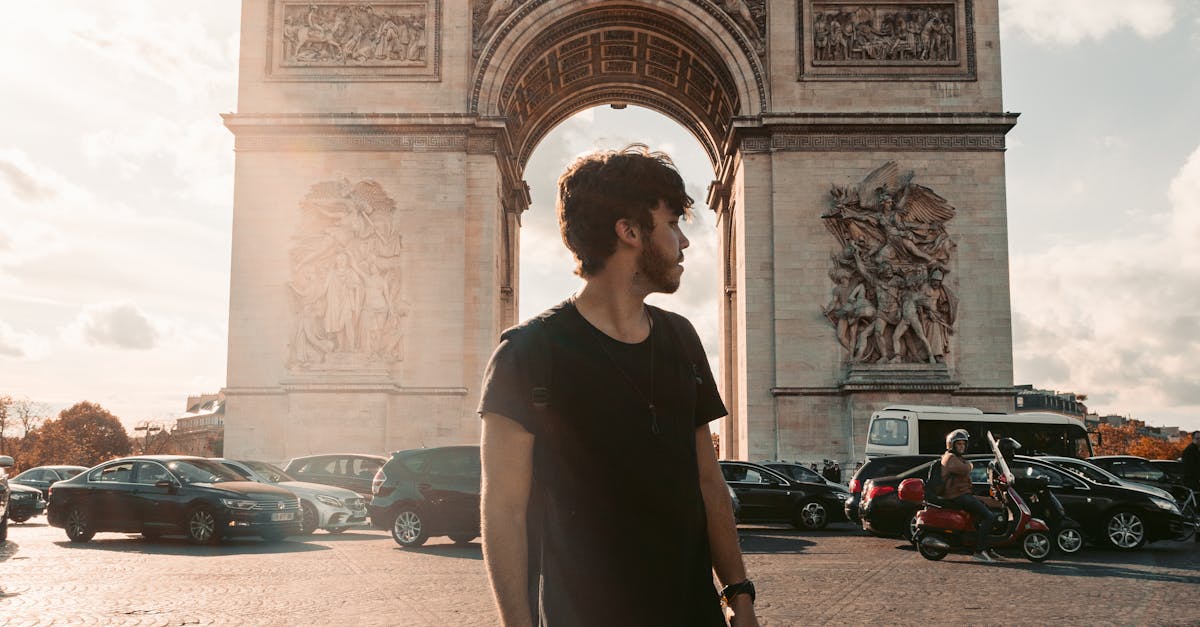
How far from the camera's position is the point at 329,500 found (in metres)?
19.5

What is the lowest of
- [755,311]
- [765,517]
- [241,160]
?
[765,517]

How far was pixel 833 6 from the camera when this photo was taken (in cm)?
2998

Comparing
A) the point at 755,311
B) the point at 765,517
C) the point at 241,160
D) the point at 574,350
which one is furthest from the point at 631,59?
the point at 574,350

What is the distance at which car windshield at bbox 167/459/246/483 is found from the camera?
17406 millimetres

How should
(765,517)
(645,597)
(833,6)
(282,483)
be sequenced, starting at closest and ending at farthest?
(645,597) < (282,483) < (765,517) < (833,6)

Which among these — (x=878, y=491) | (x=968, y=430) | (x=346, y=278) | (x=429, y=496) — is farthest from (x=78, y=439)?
(x=878, y=491)

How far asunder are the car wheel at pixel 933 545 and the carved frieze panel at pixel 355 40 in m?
19.2

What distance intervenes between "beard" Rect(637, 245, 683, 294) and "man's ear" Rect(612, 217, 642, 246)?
0.12 ft

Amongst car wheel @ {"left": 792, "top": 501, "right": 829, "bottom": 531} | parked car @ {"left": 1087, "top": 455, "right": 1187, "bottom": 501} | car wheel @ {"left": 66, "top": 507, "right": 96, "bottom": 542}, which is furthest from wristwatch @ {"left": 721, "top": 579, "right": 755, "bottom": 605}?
parked car @ {"left": 1087, "top": 455, "right": 1187, "bottom": 501}

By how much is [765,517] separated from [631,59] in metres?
16.9

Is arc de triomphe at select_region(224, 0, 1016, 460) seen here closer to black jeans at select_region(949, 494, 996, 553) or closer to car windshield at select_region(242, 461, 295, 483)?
car windshield at select_region(242, 461, 295, 483)

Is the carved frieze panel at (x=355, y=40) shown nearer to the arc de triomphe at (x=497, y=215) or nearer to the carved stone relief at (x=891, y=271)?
the arc de triomphe at (x=497, y=215)

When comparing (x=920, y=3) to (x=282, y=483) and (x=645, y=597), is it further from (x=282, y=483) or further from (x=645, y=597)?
(x=645, y=597)

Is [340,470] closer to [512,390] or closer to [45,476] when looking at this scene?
[45,476]
